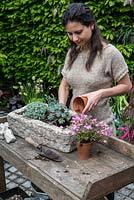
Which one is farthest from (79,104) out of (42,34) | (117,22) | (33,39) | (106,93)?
(33,39)

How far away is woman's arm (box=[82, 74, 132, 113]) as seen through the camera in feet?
6.93

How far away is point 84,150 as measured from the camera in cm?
197

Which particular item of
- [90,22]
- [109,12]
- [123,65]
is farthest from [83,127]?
[109,12]

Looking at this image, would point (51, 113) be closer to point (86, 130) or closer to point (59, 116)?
point (59, 116)

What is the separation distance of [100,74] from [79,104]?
0.32 metres

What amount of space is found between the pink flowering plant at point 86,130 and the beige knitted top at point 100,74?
43cm

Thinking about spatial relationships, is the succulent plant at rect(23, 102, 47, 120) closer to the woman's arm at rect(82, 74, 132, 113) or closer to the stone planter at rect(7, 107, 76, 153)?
the stone planter at rect(7, 107, 76, 153)

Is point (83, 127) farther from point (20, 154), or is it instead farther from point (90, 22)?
point (90, 22)

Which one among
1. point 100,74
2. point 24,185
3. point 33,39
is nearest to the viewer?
point 100,74

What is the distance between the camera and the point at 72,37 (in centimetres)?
234

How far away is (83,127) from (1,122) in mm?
859

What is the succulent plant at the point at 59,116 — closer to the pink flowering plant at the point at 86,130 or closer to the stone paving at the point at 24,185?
the pink flowering plant at the point at 86,130

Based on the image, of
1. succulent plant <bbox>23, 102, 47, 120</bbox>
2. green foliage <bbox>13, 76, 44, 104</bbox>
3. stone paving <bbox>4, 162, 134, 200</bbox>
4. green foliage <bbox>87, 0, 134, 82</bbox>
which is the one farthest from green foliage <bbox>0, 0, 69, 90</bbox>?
succulent plant <bbox>23, 102, 47, 120</bbox>

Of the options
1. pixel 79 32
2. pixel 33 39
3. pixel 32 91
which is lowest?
pixel 32 91
